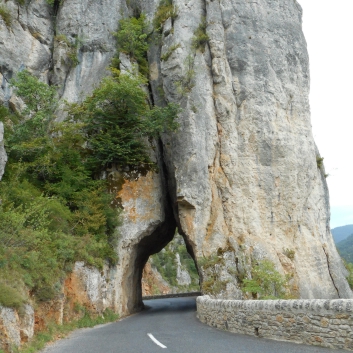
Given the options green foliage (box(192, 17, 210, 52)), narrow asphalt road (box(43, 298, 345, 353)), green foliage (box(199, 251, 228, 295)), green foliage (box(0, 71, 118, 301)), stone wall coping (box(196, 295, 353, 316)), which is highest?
green foliage (box(192, 17, 210, 52))

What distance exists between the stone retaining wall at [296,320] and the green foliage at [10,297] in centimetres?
577

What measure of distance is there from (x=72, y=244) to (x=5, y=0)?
19.8m

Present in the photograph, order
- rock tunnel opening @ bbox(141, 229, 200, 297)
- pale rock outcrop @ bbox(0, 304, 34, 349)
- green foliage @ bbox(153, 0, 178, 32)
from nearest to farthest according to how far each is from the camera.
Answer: pale rock outcrop @ bbox(0, 304, 34, 349) → green foliage @ bbox(153, 0, 178, 32) → rock tunnel opening @ bbox(141, 229, 200, 297)

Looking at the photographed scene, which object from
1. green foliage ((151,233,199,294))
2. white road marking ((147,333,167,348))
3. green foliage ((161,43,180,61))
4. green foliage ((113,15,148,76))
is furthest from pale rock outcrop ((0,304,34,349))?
green foliage ((151,233,199,294))

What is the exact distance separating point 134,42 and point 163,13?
2.98 meters

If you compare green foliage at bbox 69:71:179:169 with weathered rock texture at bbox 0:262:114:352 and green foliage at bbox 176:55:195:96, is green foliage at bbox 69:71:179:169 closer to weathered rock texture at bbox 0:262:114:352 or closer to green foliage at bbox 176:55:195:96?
green foliage at bbox 176:55:195:96

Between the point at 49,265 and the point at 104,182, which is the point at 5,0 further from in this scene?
the point at 49,265

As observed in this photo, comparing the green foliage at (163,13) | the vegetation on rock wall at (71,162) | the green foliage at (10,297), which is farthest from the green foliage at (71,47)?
the green foliage at (10,297)

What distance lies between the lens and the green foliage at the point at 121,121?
2172 cm

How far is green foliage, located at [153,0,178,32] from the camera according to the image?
86.4ft

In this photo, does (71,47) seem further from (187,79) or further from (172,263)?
(172,263)

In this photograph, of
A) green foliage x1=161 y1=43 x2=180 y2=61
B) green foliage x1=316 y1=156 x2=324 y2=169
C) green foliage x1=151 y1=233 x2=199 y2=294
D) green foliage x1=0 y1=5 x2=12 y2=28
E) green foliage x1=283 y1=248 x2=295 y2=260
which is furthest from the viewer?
green foliage x1=151 y1=233 x2=199 y2=294

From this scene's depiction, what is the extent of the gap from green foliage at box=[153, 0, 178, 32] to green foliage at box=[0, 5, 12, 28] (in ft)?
32.2

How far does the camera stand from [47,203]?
16.7 metres
